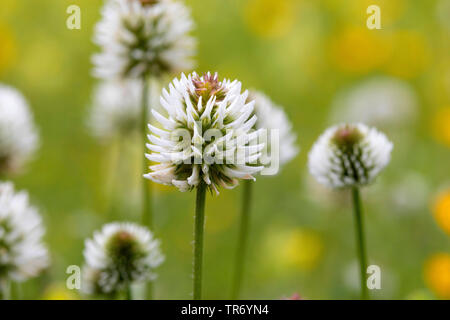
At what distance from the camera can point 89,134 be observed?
6.03 m

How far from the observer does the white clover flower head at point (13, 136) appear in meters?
3.55

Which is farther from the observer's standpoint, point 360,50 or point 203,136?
point 360,50

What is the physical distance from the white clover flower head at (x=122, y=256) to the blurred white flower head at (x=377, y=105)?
3454 mm

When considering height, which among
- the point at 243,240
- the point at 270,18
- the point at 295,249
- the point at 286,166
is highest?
the point at 270,18

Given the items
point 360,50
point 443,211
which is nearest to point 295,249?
point 443,211

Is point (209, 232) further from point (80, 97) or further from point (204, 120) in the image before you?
point (204, 120)

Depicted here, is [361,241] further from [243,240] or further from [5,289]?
[5,289]

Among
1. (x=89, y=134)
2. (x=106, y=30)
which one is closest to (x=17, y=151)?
(x=106, y=30)

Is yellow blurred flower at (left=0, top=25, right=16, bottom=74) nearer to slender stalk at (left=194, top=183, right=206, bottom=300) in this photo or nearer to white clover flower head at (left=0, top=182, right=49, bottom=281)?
white clover flower head at (left=0, top=182, right=49, bottom=281)

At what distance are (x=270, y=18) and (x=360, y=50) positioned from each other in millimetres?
966

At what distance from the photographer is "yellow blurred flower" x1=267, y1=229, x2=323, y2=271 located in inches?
169

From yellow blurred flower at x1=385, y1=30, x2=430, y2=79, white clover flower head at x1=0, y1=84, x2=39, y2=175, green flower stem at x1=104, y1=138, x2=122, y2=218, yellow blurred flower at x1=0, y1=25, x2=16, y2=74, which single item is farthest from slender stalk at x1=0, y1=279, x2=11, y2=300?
yellow blurred flower at x1=385, y1=30, x2=430, y2=79

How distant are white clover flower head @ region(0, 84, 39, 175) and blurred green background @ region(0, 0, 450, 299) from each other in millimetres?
619

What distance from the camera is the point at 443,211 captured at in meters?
3.59
